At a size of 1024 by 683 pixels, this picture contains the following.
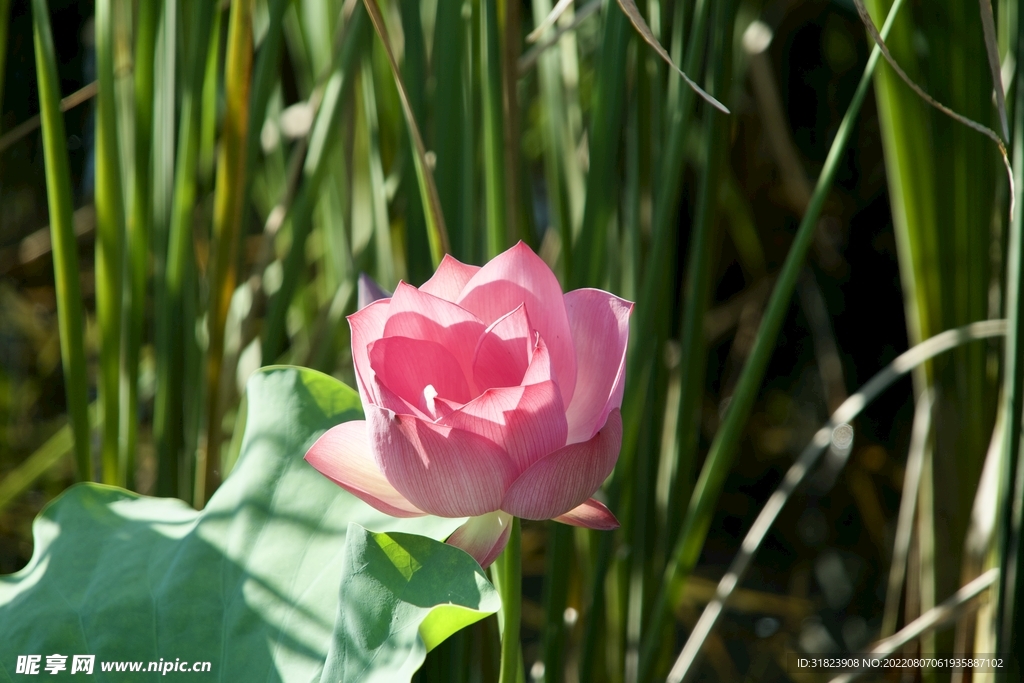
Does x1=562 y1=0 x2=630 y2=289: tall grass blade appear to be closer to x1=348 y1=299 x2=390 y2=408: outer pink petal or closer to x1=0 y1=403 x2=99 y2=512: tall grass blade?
x1=348 y1=299 x2=390 y2=408: outer pink petal

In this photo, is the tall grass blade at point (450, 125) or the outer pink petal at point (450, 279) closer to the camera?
the outer pink petal at point (450, 279)

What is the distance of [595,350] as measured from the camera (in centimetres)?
36

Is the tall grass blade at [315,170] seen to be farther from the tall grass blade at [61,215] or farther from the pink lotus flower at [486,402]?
the pink lotus flower at [486,402]

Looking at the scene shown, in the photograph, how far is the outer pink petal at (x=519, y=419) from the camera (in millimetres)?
307

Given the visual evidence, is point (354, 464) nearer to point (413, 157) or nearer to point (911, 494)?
point (413, 157)

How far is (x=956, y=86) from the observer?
0.62 metres

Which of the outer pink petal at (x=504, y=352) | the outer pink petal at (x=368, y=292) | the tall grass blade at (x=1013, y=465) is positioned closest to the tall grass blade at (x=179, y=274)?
the outer pink petal at (x=368, y=292)

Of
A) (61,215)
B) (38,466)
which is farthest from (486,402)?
(38,466)

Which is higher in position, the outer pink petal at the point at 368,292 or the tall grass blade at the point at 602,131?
the tall grass blade at the point at 602,131

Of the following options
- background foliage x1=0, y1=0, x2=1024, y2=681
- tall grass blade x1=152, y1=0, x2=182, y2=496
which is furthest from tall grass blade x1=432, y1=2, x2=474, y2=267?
tall grass blade x1=152, y1=0, x2=182, y2=496

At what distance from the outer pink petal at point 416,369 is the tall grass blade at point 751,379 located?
0.23 meters

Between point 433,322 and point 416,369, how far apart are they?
0.08 feet

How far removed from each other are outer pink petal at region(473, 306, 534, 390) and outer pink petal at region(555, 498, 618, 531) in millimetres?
66

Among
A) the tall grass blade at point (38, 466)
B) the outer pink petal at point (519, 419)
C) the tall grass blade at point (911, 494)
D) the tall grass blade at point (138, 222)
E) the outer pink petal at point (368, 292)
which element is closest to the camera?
the outer pink petal at point (519, 419)
